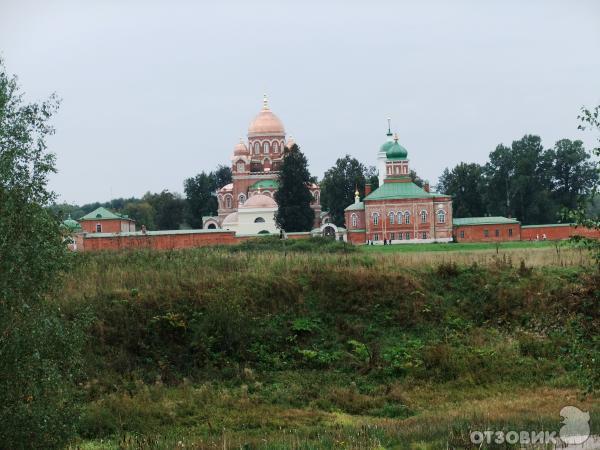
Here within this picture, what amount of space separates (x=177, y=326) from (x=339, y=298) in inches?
→ 180

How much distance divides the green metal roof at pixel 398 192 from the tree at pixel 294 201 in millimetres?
3847

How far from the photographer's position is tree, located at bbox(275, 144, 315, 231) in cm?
6700

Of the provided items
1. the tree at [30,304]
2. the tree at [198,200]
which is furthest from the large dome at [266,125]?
the tree at [30,304]

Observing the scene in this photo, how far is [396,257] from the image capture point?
100 feet

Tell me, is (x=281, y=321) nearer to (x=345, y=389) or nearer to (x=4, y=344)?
(x=345, y=389)

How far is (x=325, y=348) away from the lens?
24.0 m

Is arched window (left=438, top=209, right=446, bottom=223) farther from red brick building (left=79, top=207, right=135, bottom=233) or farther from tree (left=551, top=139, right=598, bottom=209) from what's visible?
red brick building (left=79, top=207, right=135, bottom=233)

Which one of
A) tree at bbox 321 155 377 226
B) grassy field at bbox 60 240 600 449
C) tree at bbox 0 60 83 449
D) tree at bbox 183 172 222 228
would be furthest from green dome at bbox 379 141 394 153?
tree at bbox 0 60 83 449

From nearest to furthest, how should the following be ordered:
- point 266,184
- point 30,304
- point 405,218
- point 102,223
Result: point 30,304, point 405,218, point 102,223, point 266,184

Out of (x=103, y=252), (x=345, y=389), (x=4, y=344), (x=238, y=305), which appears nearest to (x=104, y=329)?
(x=238, y=305)

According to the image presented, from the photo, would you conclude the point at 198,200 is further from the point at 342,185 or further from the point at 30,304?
the point at 30,304

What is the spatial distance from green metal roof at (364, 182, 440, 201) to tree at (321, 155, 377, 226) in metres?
7.54

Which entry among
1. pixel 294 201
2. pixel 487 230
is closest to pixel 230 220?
pixel 294 201

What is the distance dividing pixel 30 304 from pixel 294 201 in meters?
53.5
